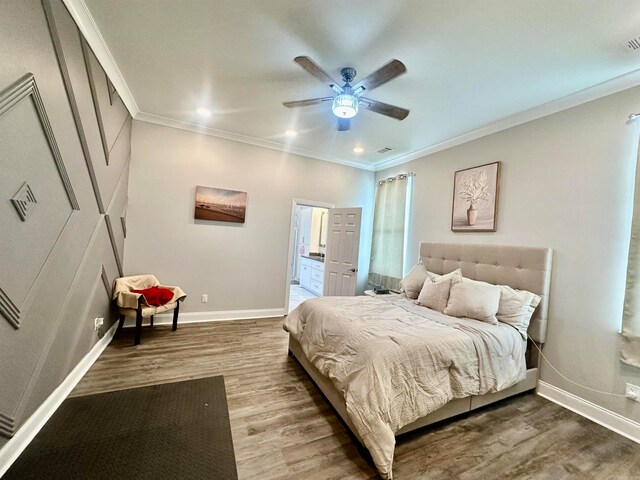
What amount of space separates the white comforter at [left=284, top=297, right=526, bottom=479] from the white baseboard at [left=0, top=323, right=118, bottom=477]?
186cm

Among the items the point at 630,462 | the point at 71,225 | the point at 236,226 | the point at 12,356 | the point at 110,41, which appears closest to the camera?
the point at 12,356

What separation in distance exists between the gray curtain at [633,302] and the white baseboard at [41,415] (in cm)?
418

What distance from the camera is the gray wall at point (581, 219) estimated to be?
7.18 ft

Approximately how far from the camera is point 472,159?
3.45 m

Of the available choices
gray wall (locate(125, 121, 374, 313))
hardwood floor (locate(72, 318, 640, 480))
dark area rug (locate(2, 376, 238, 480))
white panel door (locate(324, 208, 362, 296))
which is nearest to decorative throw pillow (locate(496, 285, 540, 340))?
hardwood floor (locate(72, 318, 640, 480))

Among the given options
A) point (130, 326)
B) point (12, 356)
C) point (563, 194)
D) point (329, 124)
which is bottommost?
point (130, 326)

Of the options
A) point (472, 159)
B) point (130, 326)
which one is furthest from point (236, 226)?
point (472, 159)

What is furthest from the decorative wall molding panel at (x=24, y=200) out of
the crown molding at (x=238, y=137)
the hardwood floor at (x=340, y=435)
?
the crown molding at (x=238, y=137)

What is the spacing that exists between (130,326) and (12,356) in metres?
2.34

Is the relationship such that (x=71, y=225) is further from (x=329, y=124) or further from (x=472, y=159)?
(x=472, y=159)

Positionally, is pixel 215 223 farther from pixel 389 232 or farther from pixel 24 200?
pixel 389 232

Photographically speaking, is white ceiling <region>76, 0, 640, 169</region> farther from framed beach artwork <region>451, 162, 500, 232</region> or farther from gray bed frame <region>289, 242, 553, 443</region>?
gray bed frame <region>289, 242, 553, 443</region>

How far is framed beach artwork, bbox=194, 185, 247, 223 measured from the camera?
389cm

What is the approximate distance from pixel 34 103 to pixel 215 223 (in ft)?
8.59
